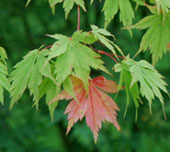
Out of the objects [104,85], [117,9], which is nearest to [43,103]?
[104,85]

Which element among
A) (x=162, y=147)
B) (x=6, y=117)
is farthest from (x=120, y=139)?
(x=6, y=117)

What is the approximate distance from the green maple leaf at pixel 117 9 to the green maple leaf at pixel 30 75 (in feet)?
0.91

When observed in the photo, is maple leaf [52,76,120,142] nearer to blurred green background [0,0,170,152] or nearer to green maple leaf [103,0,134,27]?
green maple leaf [103,0,134,27]

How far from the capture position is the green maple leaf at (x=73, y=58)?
1119 millimetres

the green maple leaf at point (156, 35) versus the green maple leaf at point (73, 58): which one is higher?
the green maple leaf at point (73, 58)

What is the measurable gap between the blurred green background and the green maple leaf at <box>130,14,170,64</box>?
1345mm

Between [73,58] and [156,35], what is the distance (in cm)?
41

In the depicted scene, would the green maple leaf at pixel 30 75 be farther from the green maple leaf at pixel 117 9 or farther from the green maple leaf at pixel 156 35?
the green maple leaf at pixel 156 35

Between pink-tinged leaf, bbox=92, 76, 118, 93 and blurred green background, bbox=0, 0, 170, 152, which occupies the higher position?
pink-tinged leaf, bbox=92, 76, 118, 93

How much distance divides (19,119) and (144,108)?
47.2 inches

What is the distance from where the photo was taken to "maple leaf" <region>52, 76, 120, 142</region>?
4.07 feet

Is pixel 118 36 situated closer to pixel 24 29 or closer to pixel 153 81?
pixel 24 29

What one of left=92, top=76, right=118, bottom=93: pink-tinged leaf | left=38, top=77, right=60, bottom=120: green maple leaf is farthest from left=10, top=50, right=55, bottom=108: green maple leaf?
left=92, top=76, right=118, bottom=93: pink-tinged leaf

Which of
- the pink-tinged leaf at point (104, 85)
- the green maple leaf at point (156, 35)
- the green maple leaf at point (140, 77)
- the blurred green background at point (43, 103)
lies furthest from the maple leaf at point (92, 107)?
the blurred green background at point (43, 103)
